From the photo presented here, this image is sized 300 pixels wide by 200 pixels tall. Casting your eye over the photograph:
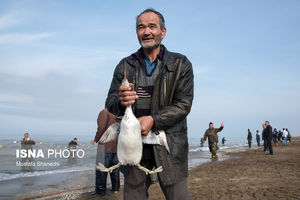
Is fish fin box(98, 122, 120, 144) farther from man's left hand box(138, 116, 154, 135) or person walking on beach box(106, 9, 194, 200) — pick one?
man's left hand box(138, 116, 154, 135)

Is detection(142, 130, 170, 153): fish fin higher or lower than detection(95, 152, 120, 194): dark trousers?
higher

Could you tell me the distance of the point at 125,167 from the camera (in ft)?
6.75

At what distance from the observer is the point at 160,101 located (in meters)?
1.96

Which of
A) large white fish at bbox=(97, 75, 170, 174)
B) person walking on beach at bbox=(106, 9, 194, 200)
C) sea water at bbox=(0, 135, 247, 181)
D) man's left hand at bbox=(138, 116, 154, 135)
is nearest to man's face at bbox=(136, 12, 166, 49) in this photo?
person walking on beach at bbox=(106, 9, 194, 200)

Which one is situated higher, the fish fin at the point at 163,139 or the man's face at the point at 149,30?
the man's face at the point at 149,30

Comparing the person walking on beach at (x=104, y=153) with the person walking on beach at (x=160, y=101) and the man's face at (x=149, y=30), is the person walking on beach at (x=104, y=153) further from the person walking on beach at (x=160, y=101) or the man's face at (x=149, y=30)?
the man's face at (x=149, y=30)

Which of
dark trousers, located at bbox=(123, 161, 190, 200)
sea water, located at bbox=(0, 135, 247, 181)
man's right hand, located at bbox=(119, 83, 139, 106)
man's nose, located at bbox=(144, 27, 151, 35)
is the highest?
man's nose, located at bbox=(144, 27, 151, 35)

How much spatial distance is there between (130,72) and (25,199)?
17.3 ft

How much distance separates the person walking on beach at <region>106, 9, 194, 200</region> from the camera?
1.88 meters

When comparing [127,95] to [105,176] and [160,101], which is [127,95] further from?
[105,176]

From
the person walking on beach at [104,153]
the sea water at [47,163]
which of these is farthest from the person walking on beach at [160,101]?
the sea water at [47,163]

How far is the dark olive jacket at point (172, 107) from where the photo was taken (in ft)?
6.05

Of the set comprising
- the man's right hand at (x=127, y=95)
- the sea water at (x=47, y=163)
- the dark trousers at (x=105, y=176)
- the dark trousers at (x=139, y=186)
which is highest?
the man's right hand at (x=127, y=95)

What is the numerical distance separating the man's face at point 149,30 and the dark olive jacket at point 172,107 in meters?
0.17
